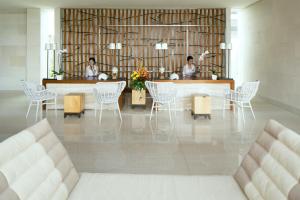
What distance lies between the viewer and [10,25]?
16.3 metres

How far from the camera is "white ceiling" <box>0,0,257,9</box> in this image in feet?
42.2

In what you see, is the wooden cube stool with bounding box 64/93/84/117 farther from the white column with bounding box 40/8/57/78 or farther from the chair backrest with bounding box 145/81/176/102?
the white column with bounding box 40/8/57/78

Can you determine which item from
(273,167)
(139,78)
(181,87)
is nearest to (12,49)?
(139,78)

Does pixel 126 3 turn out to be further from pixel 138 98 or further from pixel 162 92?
pixel 162 92

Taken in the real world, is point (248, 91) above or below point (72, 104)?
above

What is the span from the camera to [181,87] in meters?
10.5

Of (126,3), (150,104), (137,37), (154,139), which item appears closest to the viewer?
(154,139)

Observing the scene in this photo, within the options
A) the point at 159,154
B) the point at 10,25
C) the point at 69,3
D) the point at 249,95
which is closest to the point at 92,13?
the point at 69,3

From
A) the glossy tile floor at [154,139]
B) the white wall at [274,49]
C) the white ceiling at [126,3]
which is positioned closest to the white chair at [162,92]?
the glossy tile floor at [154,139]

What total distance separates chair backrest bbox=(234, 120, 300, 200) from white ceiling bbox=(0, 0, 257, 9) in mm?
10469

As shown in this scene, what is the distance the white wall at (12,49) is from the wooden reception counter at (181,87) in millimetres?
6669

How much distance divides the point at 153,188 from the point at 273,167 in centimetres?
83

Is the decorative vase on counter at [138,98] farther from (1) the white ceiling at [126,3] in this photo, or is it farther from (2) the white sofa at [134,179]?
(2) the white sofa at [134,179]

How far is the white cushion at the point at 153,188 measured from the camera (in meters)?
2.55
